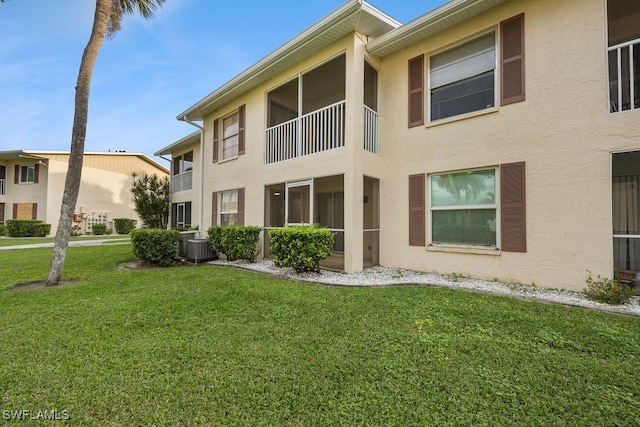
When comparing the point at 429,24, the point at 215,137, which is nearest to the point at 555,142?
the point at 429,24

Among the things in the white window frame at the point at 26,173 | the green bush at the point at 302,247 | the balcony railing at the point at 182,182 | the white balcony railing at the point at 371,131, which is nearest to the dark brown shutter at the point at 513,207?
the white balcony railing at the point at 371,131

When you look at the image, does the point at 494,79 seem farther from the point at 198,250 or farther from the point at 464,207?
the point at 198,250

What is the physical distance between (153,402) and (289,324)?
182 cm

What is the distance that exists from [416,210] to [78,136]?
7.82 metres

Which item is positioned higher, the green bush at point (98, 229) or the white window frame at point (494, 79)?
the white window frame at point (494, 79)

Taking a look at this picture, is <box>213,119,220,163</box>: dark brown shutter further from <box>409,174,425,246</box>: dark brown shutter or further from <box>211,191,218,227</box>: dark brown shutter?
<box>409,174,425,246</box>: dark brown shutter

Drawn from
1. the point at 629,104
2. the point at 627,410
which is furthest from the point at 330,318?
the point at 629,104

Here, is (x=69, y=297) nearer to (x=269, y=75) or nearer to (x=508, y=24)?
(x=269, y=75)

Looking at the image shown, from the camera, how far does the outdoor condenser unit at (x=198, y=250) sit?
9.15m

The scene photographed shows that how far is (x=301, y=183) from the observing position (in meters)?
8.34

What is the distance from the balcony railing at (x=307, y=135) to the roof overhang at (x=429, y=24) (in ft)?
5.78

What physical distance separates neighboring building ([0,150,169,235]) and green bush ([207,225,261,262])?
735 inches

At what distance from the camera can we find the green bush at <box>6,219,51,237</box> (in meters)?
20.4

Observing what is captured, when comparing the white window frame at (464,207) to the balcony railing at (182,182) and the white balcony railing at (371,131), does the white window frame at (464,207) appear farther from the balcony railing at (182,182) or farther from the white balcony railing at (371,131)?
the balcony railing at (182,182)
